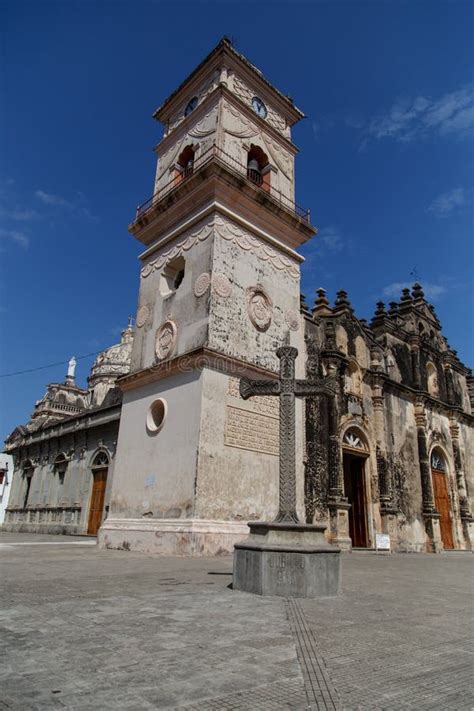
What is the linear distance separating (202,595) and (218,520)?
631 cm

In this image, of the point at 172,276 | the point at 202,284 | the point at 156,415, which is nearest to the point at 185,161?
the point at 172,276

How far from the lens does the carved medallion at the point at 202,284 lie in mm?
13367

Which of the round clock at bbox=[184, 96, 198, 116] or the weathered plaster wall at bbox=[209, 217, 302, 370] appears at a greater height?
the round clock at bbox=[184, 96, 198, 116]

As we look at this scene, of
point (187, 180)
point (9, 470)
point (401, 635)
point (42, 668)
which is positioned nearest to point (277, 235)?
point (187, 180)

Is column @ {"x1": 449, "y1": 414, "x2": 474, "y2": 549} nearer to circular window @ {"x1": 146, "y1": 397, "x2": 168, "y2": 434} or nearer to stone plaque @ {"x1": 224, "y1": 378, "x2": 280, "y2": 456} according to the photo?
stone plaque @ {"x1": 224, "y1": 378, "x2": 280, "y2": 456}

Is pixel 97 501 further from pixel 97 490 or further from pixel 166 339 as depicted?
pixel 166 339

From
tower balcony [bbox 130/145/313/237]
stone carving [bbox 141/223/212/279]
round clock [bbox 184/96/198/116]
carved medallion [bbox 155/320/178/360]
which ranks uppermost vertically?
round clock [bbox 184/96/198/116]

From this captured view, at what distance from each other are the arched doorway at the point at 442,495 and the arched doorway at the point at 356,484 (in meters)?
5.23

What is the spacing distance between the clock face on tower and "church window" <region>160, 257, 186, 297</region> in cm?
660

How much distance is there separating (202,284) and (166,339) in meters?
2.05

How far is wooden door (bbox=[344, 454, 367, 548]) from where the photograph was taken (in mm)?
17531

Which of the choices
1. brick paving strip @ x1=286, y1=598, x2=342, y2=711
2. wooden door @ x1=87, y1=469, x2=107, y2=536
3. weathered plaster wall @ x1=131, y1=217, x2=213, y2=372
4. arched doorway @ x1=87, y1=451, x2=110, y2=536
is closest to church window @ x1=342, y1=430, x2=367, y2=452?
weathered plaster wall @ x1=131, y1=217, x2=213, y2=372

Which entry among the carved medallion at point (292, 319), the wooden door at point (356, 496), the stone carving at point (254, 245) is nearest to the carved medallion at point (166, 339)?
the stone carving at point (254, 245)

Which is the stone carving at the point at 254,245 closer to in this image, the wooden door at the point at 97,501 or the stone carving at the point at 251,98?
the stone carving at the point at 251,98
